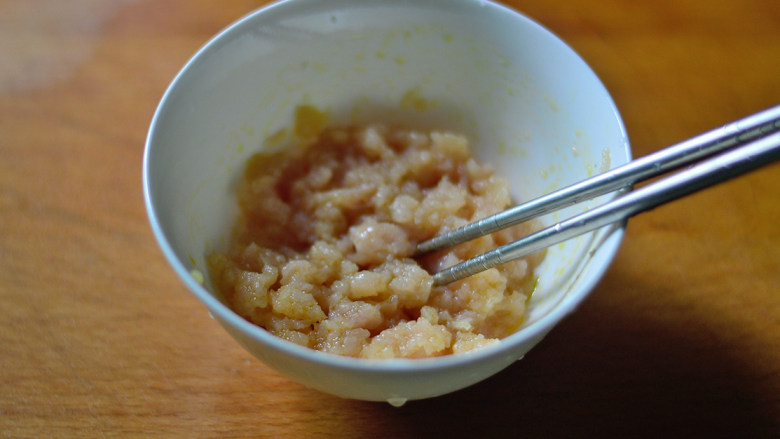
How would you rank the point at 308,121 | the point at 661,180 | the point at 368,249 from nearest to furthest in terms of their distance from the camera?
1. the point at 661,180
2. the point at 368,249
3. the point at 308,121

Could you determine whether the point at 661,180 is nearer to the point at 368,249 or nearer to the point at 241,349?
the point at 368,249

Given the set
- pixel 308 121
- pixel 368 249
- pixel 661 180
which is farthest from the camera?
pixel 308 121

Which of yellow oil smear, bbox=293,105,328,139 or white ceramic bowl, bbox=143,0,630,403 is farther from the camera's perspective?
yellow oil smear, bbox=293,105,328,139

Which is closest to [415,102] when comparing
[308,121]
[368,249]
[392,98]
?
[392,98]

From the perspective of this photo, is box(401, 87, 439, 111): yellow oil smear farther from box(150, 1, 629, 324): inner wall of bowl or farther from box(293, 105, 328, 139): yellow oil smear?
box(293, 105, 328, 139): yellow oil smear

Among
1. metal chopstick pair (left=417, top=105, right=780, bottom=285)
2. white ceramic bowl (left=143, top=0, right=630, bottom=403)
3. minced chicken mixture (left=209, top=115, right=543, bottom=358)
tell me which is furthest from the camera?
minced chicken mixture (left=209, top=115, right=543, bottom=358)

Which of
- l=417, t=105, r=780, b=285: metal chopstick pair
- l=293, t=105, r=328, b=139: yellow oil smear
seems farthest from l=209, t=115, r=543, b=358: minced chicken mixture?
l=417, t=105, r=780, b=285: metal chopstick pair

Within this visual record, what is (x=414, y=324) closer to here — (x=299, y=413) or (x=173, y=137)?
(x=299, y=413)

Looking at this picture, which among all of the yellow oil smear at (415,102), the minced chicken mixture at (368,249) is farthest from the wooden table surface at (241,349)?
the yellow oil smear at (415,102)
